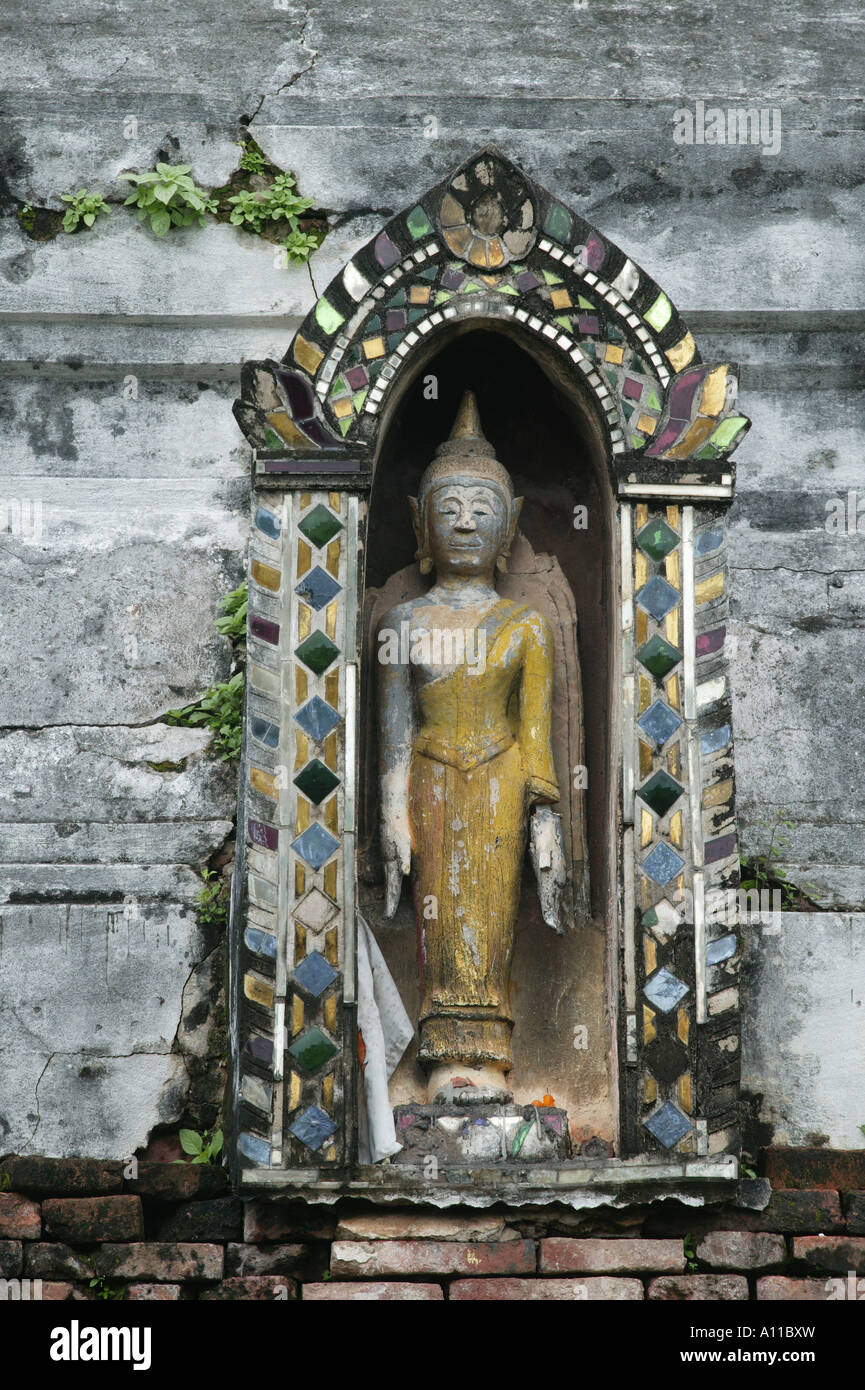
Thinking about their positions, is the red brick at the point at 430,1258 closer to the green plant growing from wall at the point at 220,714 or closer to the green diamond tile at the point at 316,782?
the green diamond tile at the point at 316,782

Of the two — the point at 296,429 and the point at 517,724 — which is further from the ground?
the point at 296,429

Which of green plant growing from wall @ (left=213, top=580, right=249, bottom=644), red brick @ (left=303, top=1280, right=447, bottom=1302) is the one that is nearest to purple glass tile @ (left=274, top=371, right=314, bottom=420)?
green plant growing from wall @ (left=213, top=580, right=249, bottom=644)

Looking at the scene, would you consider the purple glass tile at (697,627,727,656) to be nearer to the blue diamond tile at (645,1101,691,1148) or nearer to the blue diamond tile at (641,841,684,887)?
the blue diamond tile at (641,841,684,887)

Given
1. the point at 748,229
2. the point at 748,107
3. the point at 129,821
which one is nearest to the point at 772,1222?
the point at 129,821

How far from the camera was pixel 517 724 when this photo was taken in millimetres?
7027

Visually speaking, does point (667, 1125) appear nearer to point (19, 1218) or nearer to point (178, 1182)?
point (178, 1182)

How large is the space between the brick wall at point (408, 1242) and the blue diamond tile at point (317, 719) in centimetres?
138

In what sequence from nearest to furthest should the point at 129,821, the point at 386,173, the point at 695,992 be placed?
the point at 695,992 → the point at 129,821 → the point at 386,173

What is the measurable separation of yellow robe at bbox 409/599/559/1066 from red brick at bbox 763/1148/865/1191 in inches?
35.8

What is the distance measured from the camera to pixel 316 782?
21.6 ft

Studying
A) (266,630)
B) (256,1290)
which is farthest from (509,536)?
(256,1290)

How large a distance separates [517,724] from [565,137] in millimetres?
2534

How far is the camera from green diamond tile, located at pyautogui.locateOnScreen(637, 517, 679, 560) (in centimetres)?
679

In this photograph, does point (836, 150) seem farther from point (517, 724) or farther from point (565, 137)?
point (517, 724)
